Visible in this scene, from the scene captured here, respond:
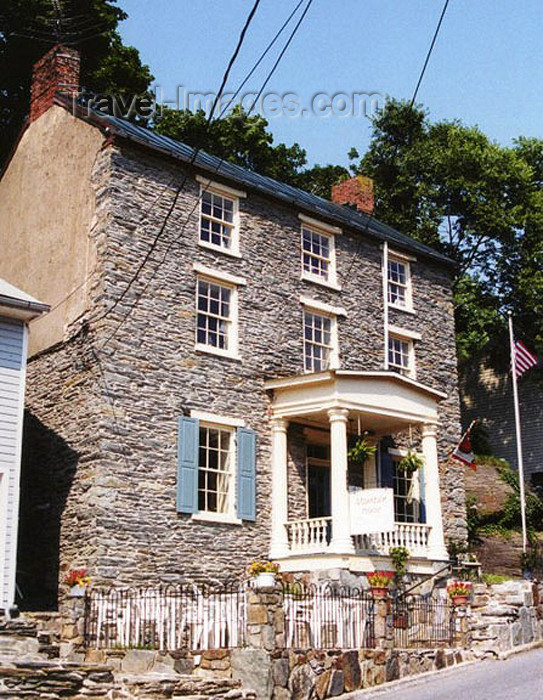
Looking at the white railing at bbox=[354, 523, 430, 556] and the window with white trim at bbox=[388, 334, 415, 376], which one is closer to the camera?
the white railing at bbox=[354, 523, 430, 556]

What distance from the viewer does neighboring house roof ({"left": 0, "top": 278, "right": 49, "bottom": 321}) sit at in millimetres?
16312

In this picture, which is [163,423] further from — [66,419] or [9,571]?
[9,571]

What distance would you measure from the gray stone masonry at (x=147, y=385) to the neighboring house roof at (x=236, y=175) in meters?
0.31

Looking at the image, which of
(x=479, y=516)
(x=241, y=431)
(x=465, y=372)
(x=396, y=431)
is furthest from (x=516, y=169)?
(x=241, y=431)

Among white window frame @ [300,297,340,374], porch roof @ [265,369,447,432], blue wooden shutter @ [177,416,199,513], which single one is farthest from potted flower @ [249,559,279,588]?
white window frame @ [300,297,340,374]

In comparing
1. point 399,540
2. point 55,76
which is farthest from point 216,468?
point 55,76

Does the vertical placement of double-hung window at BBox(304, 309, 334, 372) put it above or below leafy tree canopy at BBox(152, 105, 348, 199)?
below

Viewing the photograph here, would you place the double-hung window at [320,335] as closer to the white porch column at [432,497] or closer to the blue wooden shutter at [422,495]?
the white porch column at [432,497]

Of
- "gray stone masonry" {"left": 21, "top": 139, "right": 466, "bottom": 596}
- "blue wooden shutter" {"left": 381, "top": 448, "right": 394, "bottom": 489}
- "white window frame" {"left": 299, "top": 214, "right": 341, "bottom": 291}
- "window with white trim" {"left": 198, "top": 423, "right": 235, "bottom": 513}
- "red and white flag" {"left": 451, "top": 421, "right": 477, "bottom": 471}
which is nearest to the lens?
"gray stone masonry" {"left": 21, "top": 139, "right": 466, "bottom": 596}

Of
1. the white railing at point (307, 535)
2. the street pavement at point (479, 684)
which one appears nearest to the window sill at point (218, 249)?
the white railing at point (307, 535)

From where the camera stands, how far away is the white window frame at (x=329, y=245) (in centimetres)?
2269

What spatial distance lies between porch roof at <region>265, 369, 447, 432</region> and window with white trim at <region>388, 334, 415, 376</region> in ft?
9.08

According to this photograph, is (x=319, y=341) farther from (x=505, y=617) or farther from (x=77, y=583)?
(x=77, y=583)

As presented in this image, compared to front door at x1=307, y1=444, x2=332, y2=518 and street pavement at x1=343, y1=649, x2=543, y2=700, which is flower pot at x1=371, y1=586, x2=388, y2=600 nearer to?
street pavement at x1=343, y1=649, x2=543, y2=700
